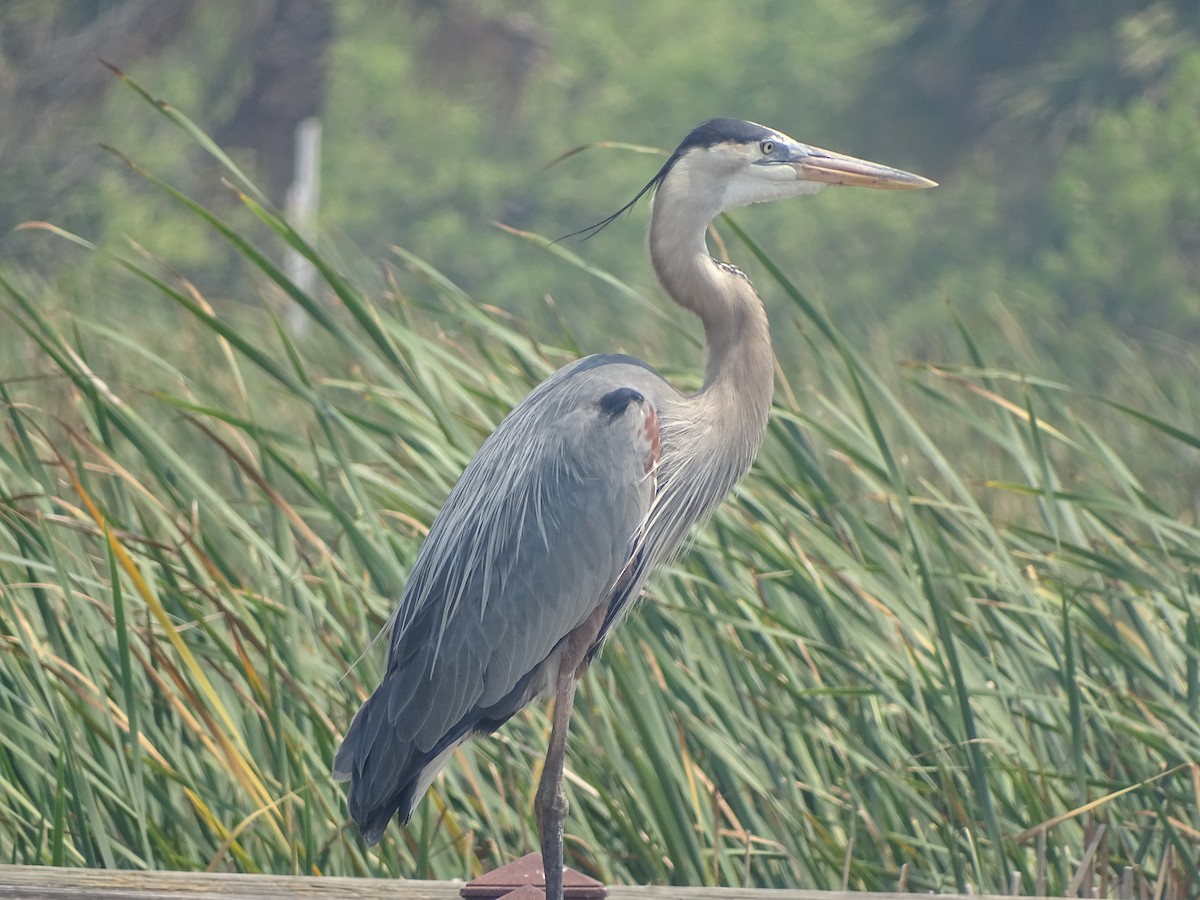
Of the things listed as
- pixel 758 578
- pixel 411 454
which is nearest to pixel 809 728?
pixel 758 578

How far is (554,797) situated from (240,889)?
1.69 ft

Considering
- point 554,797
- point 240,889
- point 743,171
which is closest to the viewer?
point 240,889

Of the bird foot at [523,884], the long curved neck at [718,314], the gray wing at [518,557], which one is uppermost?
the long curved neck at [718,314]

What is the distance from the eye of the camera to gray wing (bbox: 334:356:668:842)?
2.63 m

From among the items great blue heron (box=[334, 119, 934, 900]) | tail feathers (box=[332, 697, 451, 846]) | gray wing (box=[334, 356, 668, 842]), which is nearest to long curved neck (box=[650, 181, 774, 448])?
great blue heron (box=[334, 119, 934, 900])

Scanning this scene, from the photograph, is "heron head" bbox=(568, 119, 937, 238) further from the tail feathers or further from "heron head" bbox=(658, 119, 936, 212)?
the tail feathers

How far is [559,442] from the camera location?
2.65 m

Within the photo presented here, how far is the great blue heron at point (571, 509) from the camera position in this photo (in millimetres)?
2600

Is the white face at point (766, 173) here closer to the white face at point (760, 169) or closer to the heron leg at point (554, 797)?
the white face at point (760, 169)

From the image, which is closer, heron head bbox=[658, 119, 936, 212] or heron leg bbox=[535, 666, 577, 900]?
heron leg bbox=[535, 666, 577, 900]

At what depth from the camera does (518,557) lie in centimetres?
270

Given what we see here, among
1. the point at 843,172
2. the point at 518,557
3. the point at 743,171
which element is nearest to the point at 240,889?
the point at 518,557

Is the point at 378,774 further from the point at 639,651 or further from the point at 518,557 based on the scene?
the point at 639,651

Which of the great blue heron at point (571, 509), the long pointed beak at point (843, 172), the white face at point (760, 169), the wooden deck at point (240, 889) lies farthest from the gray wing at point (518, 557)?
the long pointed beak at point (843, 172)
